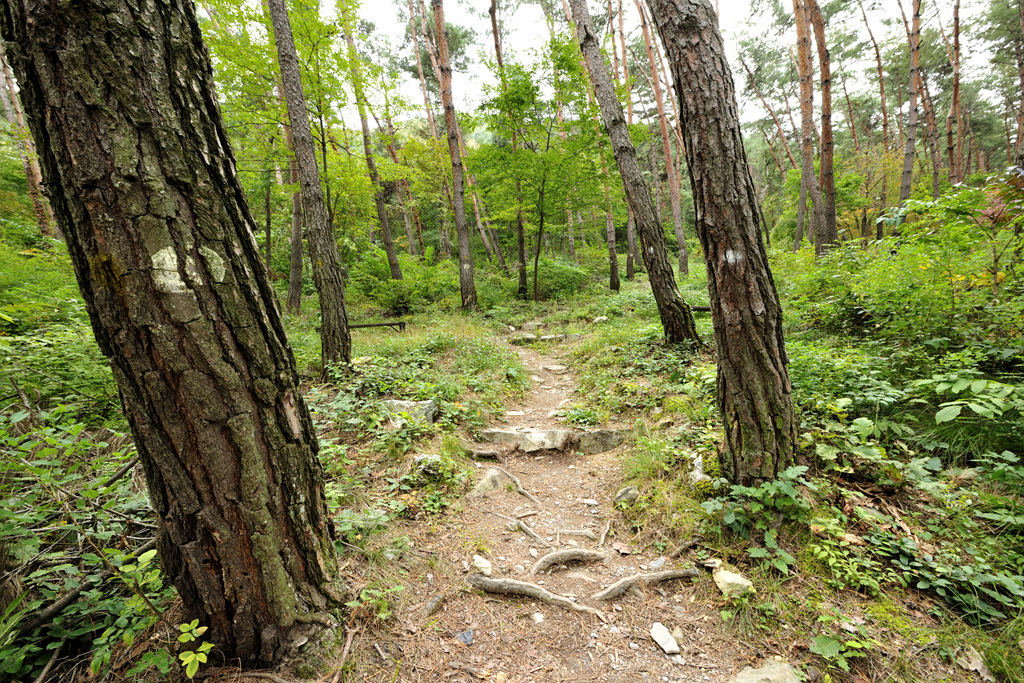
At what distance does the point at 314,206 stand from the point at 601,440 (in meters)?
5.13

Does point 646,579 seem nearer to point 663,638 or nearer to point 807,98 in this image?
point 663,638

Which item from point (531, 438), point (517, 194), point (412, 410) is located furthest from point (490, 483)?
point (517, 194)

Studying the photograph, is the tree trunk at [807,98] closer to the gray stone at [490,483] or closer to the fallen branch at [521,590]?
the gray stone at [490,483]

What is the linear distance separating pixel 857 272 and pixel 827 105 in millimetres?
7776

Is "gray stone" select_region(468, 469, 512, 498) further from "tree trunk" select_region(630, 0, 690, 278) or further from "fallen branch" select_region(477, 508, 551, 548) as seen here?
"tree trunk" select_region(630, 0, 690, 278)

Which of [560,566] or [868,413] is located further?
[868,413]

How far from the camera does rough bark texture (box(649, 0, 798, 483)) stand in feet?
8.80

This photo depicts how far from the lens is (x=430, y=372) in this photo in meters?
5.85

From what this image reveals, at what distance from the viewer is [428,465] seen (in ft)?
11.2

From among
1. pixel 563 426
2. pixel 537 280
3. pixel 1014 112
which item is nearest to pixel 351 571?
pixel 563 426

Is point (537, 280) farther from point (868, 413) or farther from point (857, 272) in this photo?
point (868, 413)

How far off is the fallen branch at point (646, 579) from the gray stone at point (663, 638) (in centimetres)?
26

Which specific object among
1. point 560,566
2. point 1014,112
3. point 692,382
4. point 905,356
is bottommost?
point 560,566

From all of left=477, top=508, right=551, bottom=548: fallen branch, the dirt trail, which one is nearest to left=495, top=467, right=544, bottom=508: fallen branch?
the dirt trail
